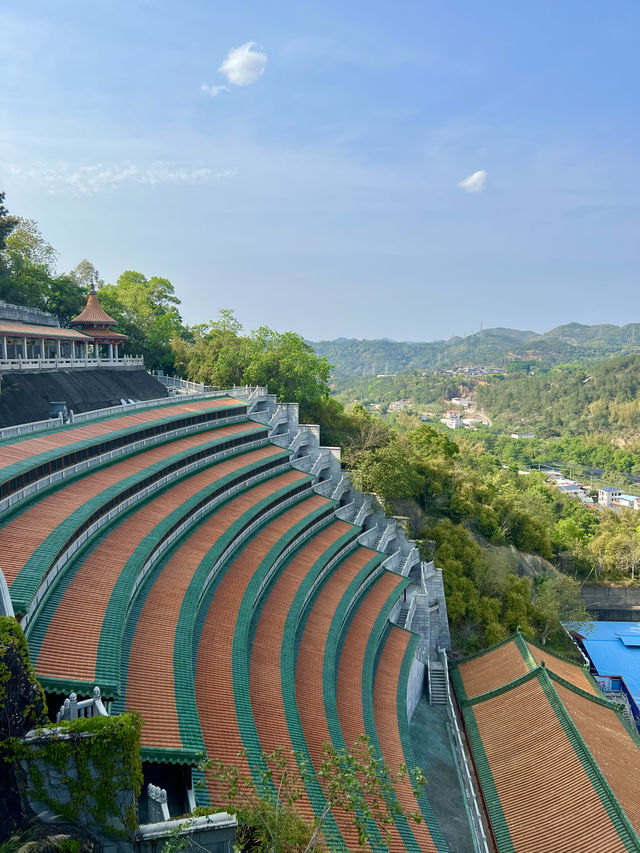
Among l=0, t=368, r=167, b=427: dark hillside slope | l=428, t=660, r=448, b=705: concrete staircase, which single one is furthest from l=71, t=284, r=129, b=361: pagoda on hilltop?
l=428, t=660, r=448, b=705: concrete staircase

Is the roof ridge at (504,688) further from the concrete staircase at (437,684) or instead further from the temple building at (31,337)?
the temple building at (31,337)

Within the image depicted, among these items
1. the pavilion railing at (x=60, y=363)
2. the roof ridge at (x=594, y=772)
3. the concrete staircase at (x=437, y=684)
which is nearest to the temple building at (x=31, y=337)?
the pavilion railing at (x=60, y=363)

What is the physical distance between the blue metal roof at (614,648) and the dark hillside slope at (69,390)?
39121 millimetres

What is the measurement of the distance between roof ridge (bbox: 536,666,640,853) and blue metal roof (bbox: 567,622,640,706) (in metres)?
17.1

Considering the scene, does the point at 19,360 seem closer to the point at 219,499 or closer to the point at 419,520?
the point at 219,499

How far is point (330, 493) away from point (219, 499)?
12092 mm

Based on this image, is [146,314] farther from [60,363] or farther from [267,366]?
[60,363]

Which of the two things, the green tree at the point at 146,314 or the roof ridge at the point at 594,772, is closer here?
the roof ridge at the point at 594,772

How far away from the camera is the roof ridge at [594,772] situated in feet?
52.3

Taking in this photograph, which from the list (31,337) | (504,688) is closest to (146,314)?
(31,337)

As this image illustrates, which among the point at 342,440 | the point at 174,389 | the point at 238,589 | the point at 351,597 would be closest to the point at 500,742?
the point at 351,597

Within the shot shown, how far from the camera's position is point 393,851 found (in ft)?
46.3

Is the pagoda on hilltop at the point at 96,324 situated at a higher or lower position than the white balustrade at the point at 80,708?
higher

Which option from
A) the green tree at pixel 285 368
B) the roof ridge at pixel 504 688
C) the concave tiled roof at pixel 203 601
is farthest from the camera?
the green tree at pixel 285 368
